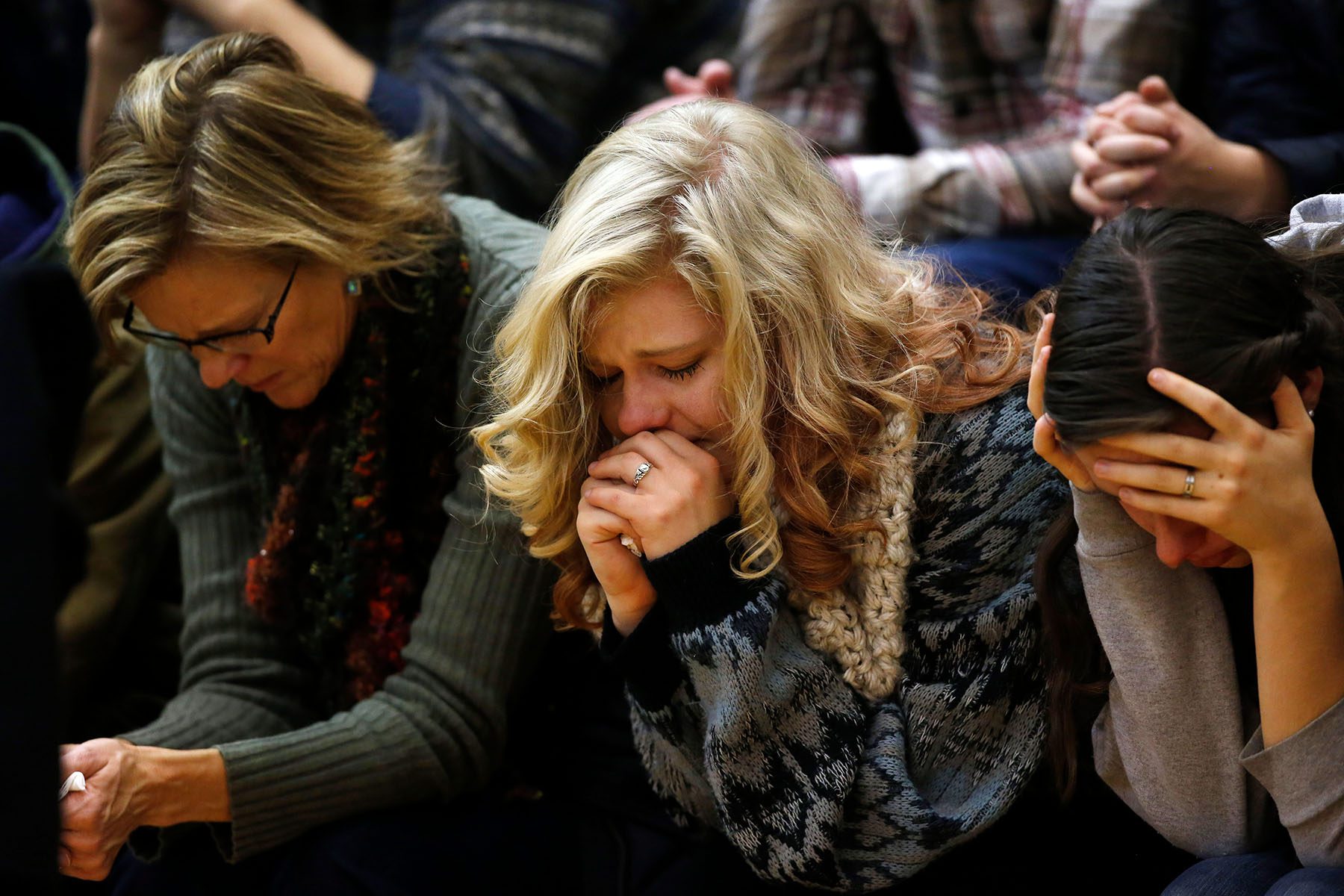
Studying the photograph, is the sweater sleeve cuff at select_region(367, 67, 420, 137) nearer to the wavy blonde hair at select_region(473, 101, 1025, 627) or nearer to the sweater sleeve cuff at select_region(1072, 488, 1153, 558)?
the wavy blonde hair at select_region(473, 101, 1025, 627)

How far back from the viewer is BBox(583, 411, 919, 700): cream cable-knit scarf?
4.14 feet

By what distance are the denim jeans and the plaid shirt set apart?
94 cm

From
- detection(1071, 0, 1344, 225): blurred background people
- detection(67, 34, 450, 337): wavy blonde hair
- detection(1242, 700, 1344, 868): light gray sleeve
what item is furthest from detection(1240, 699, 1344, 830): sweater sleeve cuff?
detection(67, 34, 450, 337): wavy blonde hair

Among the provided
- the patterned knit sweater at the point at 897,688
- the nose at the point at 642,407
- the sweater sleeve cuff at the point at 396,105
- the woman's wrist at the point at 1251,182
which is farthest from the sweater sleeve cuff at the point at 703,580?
the sweater sleeve cuff at the point at 396,105

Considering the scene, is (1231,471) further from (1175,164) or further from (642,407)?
(1175,164)

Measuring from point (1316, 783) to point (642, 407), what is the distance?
0.68 m

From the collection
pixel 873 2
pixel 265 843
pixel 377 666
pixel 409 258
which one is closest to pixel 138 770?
pixel 265 843

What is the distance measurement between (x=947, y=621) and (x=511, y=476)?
0.47m

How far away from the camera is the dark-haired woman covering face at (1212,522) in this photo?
1.03 m

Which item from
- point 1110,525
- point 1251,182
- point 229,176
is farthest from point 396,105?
point 1110,525

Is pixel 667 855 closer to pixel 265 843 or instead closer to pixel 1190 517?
pixel 265 843

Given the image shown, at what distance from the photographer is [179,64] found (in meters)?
1.48

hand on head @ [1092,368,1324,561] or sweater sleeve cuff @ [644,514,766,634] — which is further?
sweater sleeve cuff @ [644,514,766,634]

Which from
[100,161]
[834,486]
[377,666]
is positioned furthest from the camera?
[377,666]
